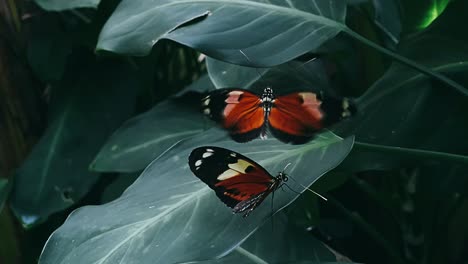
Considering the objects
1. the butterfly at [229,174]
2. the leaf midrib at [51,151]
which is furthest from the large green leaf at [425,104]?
the leaf midrib at [51,151]

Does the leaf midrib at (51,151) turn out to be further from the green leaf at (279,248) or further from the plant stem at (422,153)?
the plant stem at (422,153)

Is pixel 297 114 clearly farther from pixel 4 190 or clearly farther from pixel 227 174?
pixel 4 190

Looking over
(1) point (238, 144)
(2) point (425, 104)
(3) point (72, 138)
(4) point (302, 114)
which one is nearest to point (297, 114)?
(4) point (302, 114)

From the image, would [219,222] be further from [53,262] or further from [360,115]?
[360,115]

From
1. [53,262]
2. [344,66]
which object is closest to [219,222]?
[53,262]

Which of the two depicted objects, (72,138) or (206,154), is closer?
(206,154)

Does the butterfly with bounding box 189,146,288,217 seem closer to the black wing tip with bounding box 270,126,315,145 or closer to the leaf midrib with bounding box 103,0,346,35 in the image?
the black wing tip with bounding box 270,126,315,145
